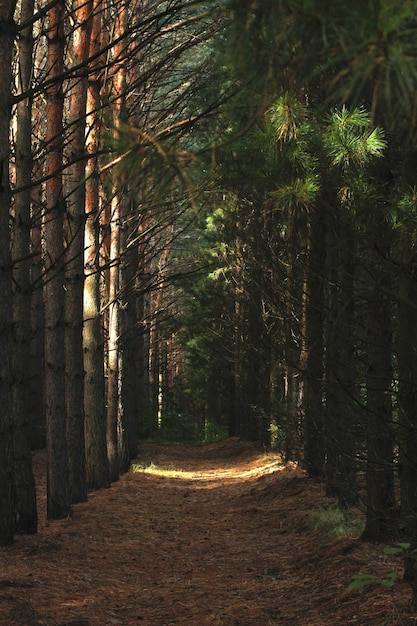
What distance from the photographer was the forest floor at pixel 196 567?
6367 mm

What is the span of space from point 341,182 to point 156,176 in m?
3.71

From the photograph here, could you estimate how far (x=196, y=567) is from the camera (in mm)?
8734

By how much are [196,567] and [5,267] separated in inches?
155

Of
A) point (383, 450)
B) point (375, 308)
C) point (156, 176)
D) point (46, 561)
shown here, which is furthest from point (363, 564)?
point (156, 176)

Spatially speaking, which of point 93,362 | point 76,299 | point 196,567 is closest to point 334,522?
point 196,567

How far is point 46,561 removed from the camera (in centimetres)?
790

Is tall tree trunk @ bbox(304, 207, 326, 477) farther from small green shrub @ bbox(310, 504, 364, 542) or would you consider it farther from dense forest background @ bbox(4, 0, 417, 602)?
small green shrub @ bbox(310, 504, 364, 542)

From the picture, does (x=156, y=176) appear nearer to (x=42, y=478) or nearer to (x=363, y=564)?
(x=363, y=564)

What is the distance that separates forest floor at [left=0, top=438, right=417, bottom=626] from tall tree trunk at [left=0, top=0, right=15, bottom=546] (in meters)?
0.94

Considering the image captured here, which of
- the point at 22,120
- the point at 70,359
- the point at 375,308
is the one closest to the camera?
the point at 375,308

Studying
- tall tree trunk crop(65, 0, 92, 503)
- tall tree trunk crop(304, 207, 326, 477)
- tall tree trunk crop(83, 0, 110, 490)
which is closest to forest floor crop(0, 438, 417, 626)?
tall tree trunk crop(83, 0, 110, 490)

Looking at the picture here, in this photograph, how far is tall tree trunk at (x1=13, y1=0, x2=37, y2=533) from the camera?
8.98m

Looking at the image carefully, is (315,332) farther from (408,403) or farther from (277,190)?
(408,403)

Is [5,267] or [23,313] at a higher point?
[5,267]
